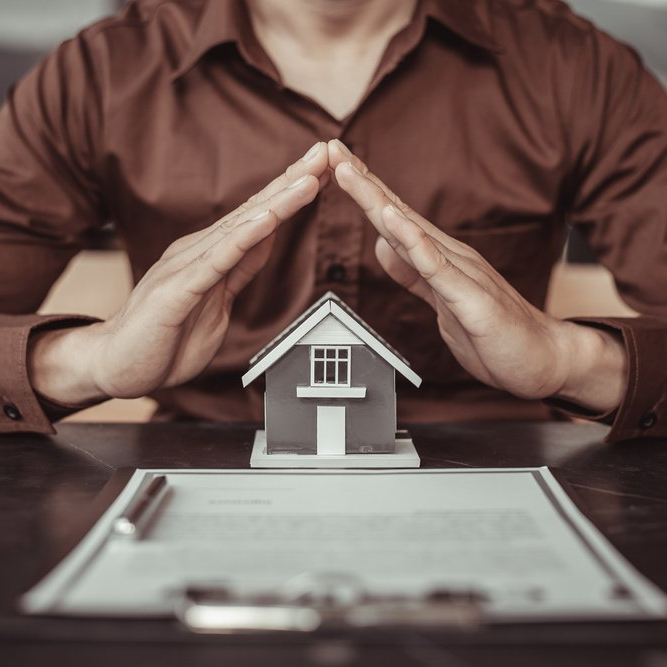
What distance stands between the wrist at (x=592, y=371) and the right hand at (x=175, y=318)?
0.32 metres

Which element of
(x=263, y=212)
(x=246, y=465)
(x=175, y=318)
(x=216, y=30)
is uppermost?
(x=216, y=30)

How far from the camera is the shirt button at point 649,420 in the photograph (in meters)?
0.89

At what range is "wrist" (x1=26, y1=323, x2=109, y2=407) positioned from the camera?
89cm

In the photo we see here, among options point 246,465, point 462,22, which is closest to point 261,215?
point 246,465

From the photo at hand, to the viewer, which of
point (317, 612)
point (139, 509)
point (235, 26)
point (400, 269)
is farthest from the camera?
point (235, 26)

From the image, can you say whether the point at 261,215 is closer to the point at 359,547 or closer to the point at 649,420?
the point at 359,547

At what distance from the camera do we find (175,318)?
2.63 feet

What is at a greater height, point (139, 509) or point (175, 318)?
point (175, 318)

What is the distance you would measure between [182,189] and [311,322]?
48cm

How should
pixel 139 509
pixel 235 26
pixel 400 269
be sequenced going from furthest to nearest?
pixel 235 26 < pixel 400 269 < pixel 139 509

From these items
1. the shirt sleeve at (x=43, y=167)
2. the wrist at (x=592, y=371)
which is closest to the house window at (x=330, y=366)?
the wrist at (x=592, y=371)

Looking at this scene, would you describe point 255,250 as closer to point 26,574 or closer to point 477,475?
point 477,475

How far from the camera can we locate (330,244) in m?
1.11

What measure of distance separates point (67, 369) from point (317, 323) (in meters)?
0.32
